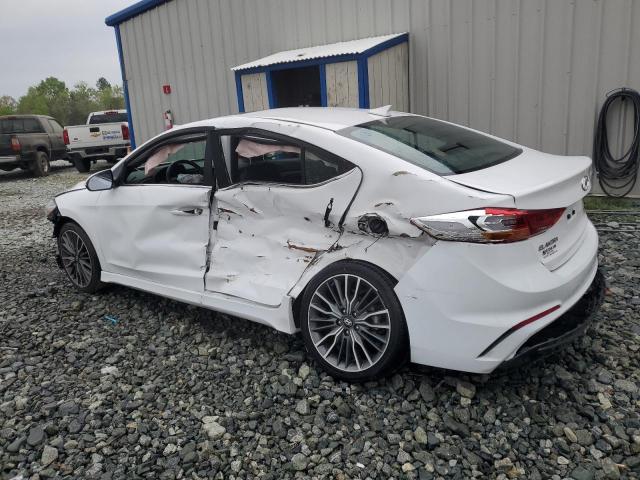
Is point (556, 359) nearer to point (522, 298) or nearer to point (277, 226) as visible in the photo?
point (522, 298)

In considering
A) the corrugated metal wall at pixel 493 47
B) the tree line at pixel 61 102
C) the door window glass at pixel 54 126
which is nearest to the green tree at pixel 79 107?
the tree line at pixel 61 102

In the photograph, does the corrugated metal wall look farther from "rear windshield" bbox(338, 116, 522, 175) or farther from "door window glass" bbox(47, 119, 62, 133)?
"door window glass" bbox(47, 119, 62, 133)

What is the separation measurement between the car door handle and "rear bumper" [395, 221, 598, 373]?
5.23 ft

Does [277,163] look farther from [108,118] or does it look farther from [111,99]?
[111,99]

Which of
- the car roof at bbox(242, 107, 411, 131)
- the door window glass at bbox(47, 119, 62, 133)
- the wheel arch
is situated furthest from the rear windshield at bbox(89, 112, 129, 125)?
the wheel arch

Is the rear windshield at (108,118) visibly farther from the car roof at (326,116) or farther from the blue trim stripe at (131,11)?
A: the car roof at (326,116)

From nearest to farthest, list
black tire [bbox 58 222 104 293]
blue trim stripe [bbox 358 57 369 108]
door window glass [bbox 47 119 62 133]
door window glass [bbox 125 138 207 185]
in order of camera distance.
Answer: door window glass [bbox 125 138 207 185]
black tire [bbox 58 222 104 293]
blue trim stripe [bbox 358 57 369 108]
door window glass [bbox 47 119 62 133]

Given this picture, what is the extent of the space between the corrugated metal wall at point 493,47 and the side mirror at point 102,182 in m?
4.77

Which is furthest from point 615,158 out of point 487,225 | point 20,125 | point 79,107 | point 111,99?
point 111,99

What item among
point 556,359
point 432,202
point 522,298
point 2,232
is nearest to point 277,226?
point 432,202

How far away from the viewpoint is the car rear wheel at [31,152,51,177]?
15.4 m

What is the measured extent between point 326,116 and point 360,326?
1431mm

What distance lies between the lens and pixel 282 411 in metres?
2.94

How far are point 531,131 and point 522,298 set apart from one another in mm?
4987
